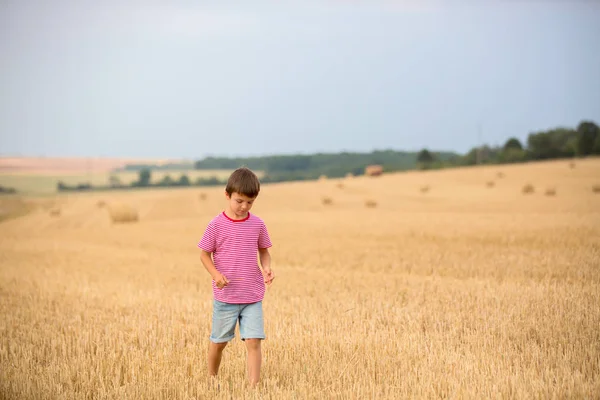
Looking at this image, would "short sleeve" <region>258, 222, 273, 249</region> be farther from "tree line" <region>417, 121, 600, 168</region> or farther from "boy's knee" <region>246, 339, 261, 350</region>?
"tree line" <region>417, 121, 600, 168</region>

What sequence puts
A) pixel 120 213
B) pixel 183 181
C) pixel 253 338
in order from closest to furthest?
1. pixel 253 338
2. pixel 120 213
3. pixel 183 181

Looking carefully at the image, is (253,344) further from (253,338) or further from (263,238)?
(263,238)

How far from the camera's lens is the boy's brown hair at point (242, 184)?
17.1 feet

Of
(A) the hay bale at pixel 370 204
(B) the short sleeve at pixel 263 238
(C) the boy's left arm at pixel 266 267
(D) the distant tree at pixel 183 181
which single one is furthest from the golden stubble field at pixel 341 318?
(D) the distant tree at pixel 183 181

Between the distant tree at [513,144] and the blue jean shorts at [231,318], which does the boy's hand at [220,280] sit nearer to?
the blue jean shorts at [231,318]

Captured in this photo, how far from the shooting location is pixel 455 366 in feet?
18.9

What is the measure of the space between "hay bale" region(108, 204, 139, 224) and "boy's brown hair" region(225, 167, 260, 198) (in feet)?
84.9

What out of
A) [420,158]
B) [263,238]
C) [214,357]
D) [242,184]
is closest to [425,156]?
[420,158]

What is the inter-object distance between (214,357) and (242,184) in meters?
1.69

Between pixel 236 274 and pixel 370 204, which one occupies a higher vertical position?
pixel 236 274

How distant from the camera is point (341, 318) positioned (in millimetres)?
7887

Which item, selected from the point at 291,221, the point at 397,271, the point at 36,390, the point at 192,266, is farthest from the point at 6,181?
the point at 36,390

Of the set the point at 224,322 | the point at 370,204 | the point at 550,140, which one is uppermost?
the point at 550,140

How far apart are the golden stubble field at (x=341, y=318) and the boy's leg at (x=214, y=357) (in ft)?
0.41
